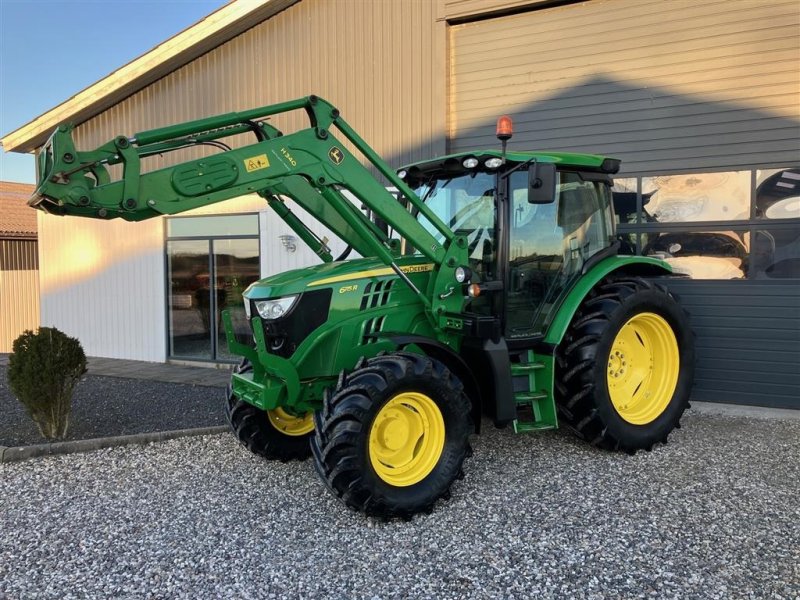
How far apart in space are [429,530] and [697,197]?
5.02 m

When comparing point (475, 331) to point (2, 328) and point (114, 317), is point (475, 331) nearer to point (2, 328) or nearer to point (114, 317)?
point (114, 317)

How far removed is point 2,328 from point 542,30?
14.6m

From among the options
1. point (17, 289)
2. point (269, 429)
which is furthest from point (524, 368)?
point (17, 289)

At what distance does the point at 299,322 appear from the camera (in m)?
4.15

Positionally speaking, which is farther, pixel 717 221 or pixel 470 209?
pixel 717 221

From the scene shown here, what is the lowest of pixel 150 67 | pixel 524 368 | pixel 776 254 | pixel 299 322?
pixel 524 368

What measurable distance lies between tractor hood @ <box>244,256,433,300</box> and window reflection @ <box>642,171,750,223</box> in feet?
12.1

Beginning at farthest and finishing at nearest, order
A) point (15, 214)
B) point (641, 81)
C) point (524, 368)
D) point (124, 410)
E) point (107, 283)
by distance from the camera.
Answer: point (15, 214) → point (107, 283) → point (641, 81) → point (124, 410) → point (524, 368)

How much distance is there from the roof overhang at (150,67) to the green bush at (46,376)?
546 cm

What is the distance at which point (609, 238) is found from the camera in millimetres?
5453

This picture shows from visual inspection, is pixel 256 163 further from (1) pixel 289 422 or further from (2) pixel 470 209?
(1) pixel 289 422

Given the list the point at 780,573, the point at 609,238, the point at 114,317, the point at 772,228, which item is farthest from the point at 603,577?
the point at 114,317

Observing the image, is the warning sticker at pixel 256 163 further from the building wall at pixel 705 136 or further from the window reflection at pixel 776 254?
the window reflection at pixel 776 254

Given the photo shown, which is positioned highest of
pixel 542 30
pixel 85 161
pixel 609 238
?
pixel 542 30
